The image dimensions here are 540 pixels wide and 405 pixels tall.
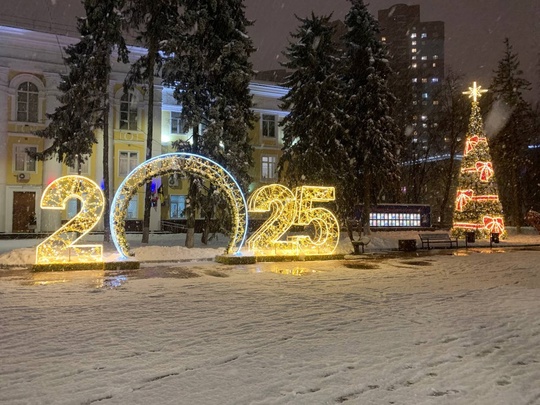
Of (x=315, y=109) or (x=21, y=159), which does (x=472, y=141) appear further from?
(x=21, y=159)

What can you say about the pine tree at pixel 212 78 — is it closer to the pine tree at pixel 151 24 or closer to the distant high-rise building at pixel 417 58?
the pine tree at pixel 151 24

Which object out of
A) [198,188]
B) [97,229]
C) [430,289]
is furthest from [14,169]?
[430,289]

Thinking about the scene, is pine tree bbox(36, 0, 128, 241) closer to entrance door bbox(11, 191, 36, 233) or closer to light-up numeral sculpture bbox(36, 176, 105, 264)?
light-up numeral sculpture bbox(36, 176, 105, 264)

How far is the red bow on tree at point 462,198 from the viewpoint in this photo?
101 ft

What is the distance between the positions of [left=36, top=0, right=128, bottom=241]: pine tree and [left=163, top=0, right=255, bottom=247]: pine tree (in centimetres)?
322

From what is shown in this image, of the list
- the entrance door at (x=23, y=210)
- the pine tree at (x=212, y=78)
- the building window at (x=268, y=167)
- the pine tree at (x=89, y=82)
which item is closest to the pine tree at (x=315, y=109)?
the pine tree at (x=212, y=78)

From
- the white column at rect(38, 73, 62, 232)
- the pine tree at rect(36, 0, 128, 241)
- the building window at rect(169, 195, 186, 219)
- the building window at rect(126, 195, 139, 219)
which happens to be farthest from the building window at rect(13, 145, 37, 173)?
the building window at rect(169, 195, 186, 219)

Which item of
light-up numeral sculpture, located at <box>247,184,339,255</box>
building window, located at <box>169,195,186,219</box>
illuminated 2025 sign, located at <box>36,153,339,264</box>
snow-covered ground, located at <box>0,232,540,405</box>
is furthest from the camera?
building window, located at <box>169,195,186,219</box>

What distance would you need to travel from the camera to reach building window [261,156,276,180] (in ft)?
143

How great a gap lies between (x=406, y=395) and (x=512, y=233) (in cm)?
3868

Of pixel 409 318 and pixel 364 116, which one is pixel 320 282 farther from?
Answer: pixel 364 116

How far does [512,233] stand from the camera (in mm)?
39375

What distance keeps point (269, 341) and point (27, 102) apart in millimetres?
33564

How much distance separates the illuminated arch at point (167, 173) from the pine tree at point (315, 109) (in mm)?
11960
